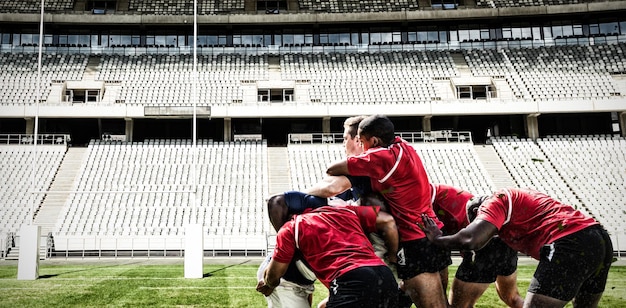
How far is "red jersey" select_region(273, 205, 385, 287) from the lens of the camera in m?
2.80

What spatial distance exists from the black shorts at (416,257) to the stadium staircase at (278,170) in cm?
1863

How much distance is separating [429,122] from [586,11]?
14.6 m

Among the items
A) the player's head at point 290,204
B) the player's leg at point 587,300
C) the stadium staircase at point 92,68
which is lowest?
the player's leg at point 587,300

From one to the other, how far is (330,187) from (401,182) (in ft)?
2.05

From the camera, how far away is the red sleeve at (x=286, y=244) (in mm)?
2910

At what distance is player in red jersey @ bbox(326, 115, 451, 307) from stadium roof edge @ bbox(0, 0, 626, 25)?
30.4 meters

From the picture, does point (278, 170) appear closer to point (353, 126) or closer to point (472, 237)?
point (353, 126)

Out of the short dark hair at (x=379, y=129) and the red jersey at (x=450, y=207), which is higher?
the short dark hair at (x=379, y=129)

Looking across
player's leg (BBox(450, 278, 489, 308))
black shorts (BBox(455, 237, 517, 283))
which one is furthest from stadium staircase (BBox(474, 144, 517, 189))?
player's leg (BBox(450, 278, 489, 308))

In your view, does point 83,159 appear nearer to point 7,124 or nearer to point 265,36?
point 7,124

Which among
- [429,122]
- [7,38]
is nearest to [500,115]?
[429,122]

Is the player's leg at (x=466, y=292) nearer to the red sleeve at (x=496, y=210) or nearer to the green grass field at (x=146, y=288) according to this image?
the red sleeve at (x=496, y=210)

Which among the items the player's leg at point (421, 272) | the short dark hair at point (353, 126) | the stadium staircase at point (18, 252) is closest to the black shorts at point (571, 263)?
the player's leg at point (421, 272)

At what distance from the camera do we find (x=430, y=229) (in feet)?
12.2
